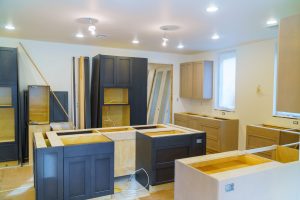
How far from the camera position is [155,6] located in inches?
111

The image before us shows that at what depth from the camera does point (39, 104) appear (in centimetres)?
488

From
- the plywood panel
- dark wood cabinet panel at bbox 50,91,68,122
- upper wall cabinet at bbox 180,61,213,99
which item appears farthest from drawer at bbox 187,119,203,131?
the plywood panel

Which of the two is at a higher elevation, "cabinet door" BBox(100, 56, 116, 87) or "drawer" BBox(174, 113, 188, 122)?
"cabinet door" BBox(100, 56, 116, 87)

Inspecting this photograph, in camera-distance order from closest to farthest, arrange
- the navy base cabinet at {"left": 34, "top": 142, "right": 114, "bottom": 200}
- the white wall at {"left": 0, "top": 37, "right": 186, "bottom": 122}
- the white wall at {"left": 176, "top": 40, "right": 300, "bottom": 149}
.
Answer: the navy base cabinet at {"left": 34, "top": 142, "right": 114, "bottom": 200} → the white wall at {"left": 176, "top": 40, "right": 300, "bottom": 149} → the white wall at {"left": 0, "top": 37, "right": 186, "bottom": 122}

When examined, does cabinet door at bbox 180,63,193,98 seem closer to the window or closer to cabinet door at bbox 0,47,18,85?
the window

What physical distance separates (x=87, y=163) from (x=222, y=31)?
300 cm

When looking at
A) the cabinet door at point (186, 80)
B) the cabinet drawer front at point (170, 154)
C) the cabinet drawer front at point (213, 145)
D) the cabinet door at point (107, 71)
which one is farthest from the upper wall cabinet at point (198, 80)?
the cabinet drawer front at point (170, 154)

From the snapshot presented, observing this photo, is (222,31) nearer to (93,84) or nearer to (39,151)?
(93,84)

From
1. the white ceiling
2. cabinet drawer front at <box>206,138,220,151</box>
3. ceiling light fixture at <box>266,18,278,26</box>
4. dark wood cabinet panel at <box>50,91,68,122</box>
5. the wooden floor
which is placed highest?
the white ceiling

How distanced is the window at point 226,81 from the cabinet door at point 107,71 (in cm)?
265

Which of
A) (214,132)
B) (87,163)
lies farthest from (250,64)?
(87,163)

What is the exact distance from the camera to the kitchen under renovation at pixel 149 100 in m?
2.19

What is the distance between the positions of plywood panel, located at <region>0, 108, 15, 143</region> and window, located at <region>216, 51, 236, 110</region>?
184 inches

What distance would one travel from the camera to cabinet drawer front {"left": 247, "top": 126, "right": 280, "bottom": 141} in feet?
13.3
